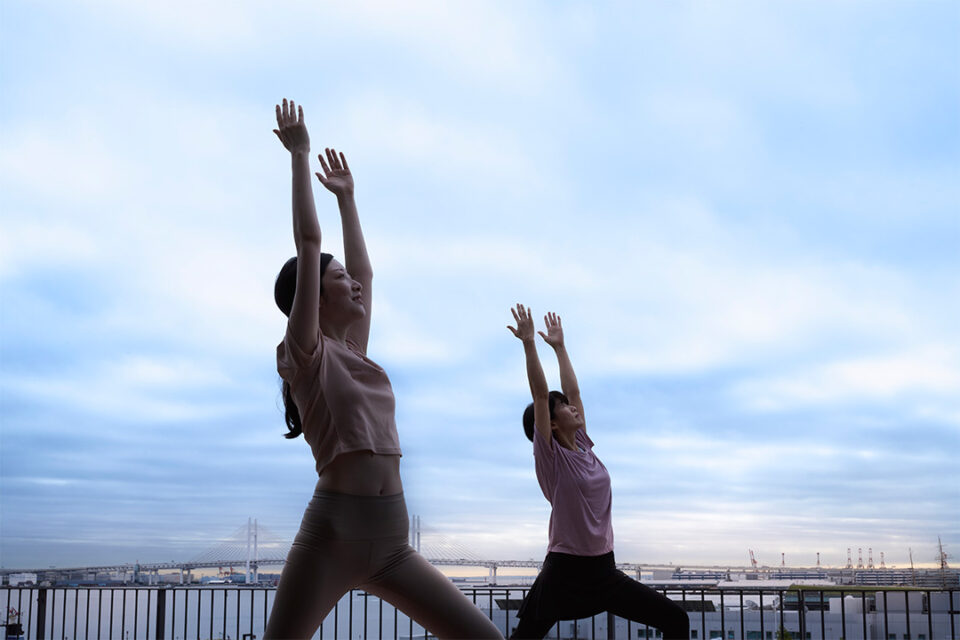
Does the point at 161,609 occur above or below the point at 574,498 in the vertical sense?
below

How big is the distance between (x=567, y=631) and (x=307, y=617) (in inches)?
370

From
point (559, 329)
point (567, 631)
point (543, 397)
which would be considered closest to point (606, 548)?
point (543, 397)

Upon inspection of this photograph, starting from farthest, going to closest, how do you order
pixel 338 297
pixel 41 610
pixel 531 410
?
pixel 41 610 → pixel 531 410 → pixel 338 297

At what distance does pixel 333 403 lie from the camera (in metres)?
2.46

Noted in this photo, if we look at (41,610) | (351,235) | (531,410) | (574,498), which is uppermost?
(351,235)

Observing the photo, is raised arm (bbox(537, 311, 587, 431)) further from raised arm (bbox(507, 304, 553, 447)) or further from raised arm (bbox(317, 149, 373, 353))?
raised arm (bbox(317, 149, 373, 353))

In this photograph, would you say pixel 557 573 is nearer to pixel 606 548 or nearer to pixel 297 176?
pixel 606 548

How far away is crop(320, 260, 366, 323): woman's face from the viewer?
2.67m

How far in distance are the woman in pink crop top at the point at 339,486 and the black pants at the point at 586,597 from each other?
180 cm

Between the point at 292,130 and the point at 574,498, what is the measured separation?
249 cm

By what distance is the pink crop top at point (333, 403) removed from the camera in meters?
2.45

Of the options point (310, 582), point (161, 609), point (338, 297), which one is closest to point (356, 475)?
point (310, 582)

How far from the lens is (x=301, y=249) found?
2408 millimetres

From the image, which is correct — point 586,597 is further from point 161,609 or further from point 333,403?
point 161,609
